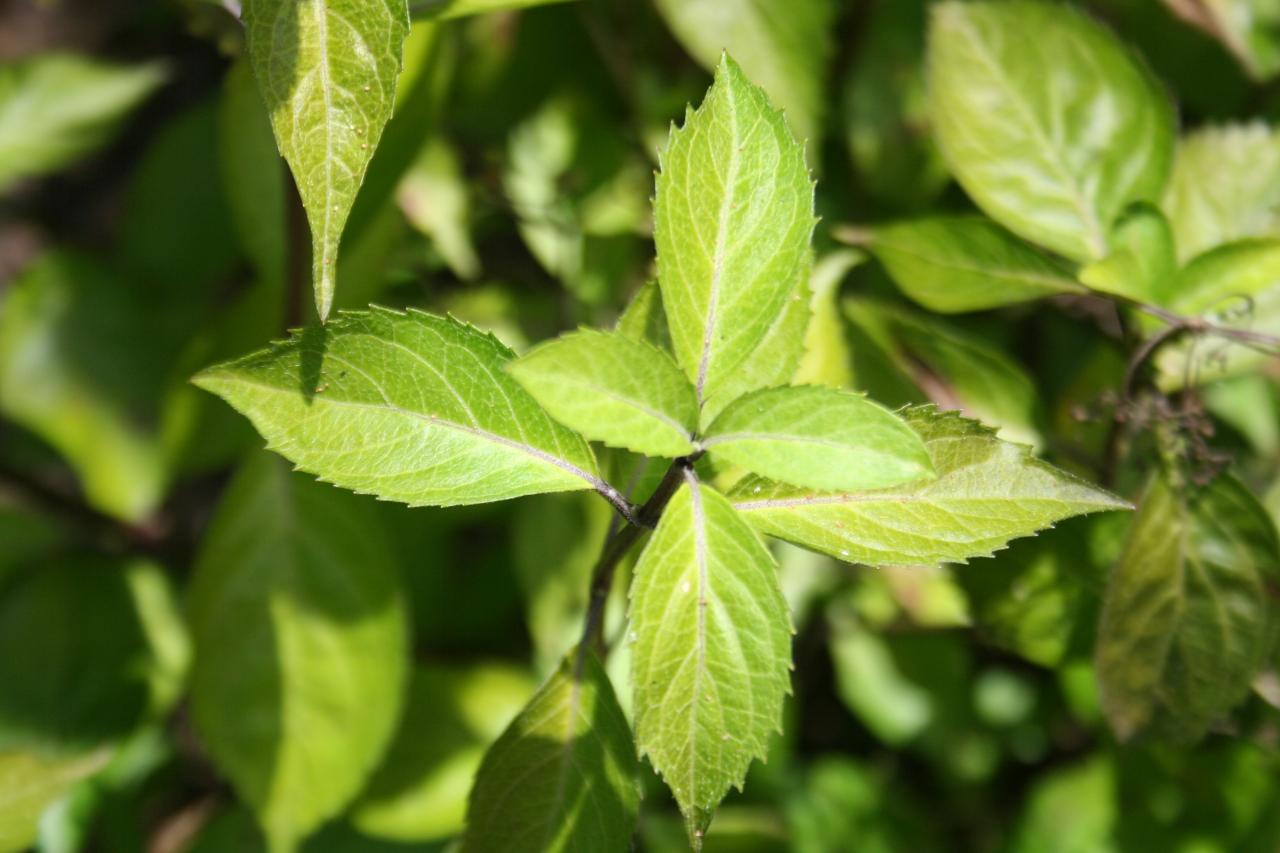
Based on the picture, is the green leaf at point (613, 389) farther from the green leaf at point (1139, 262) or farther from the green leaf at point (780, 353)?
the green leaf at point (1139, 262)

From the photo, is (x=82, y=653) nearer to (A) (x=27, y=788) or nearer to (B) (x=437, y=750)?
(A) (x=27, y=788)

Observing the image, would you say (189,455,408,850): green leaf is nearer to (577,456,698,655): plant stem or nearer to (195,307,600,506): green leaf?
(577,456,698,655): plant stem

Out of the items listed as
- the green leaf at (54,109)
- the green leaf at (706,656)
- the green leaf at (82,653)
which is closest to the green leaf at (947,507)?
the green leaf at (706,656)

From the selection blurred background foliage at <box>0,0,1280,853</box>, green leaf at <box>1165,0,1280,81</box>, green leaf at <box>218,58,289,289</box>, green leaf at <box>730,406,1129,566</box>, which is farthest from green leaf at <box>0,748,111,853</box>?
green leaf at <box>1165,0,1280,81</box>

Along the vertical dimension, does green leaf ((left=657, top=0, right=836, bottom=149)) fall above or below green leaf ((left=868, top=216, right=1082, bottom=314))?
above

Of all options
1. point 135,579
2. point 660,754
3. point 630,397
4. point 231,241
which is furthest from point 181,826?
point 630,397

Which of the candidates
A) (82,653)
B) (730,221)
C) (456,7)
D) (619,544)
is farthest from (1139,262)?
(82,653)

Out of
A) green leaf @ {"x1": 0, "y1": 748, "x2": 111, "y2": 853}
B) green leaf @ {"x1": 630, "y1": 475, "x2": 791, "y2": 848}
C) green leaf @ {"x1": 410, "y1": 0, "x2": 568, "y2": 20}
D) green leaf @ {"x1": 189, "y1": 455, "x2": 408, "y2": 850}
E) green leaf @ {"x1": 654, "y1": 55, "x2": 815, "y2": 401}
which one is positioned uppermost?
green leaf @ {"x1": 410, "y1": 0, "x2": 568, "y2": 20}

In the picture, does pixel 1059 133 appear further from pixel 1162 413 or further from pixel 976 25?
pixel 1162 413
